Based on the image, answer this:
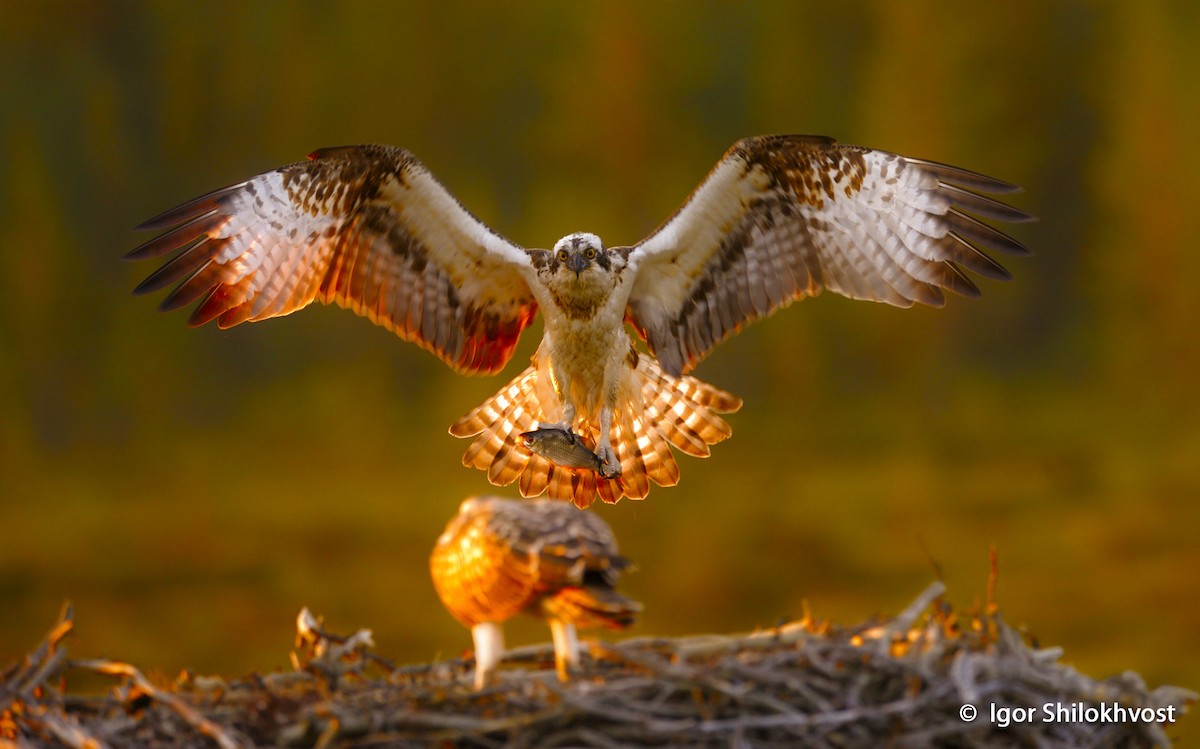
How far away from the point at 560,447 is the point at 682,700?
2249mm

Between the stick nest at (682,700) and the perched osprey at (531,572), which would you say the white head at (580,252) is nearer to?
the perched osprey at (531,572)

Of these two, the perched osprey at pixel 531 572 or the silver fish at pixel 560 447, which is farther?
the silver fish at pixel 560 447

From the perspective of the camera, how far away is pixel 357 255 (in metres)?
5.16

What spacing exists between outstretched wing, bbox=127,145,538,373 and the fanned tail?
0.26 meters

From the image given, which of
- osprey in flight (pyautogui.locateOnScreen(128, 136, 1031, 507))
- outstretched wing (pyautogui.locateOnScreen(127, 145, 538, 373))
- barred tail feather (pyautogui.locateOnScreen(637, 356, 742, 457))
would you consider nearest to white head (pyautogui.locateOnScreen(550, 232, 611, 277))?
osprey in flight (pyautogui.locateOnScreen(128, 136, 1031, 507))

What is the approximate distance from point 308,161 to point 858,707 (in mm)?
3267

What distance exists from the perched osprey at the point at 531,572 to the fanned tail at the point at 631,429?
2.37 metres

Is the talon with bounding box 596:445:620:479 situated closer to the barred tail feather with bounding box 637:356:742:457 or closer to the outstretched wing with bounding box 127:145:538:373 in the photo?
the barred tail feather with bounding box 637:356:742:457

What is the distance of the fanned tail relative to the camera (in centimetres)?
530

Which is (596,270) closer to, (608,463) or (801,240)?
(608,463)

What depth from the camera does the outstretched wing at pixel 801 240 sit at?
4926 mm

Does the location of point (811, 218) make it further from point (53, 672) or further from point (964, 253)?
point (53, 672)

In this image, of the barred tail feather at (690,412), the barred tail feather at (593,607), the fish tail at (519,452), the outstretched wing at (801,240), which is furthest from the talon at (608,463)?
the barred tail feather at (593,607)

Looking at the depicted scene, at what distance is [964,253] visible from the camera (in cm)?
491
